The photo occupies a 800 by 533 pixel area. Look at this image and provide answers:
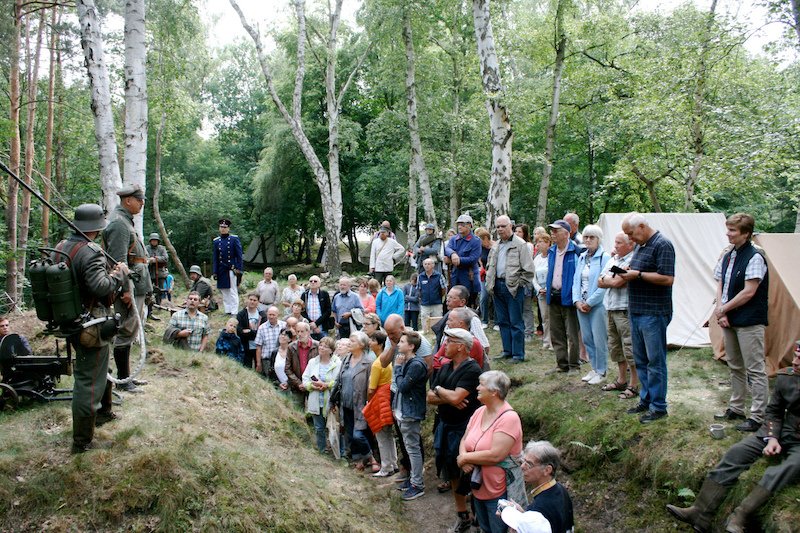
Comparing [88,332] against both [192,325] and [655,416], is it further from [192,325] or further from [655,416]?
[655,416]

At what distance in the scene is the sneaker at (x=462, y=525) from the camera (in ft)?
18.0

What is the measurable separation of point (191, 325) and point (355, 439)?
367cm

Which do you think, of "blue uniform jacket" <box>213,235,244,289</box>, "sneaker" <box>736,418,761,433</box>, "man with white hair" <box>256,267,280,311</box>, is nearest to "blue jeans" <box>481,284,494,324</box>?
"man with white hair" <box>256,267,280,311</box>

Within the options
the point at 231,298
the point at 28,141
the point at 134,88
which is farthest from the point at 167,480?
the point at 28,141

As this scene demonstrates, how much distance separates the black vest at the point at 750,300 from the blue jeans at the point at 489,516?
103 inches

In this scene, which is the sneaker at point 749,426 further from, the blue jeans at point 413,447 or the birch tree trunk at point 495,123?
the birch tree trunk at point 495,123

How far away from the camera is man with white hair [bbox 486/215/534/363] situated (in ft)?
25.7

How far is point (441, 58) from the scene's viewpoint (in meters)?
20.9

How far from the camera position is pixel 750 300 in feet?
16.2

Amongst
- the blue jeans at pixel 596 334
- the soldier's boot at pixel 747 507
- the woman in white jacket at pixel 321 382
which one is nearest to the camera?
the soldier's boot at pixel 747 507

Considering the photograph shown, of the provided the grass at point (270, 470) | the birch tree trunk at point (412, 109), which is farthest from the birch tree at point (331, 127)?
the grass at point (270, 470)

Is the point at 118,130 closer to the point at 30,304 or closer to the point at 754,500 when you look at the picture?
the point at 30,304

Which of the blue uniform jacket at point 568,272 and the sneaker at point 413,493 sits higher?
the blue uniform jacket at point 568,272

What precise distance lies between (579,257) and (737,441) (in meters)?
2.66
